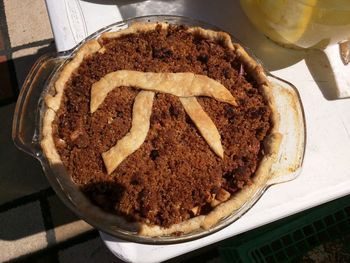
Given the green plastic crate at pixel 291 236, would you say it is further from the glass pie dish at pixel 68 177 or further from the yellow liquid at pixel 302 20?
the yellow liquid at pixel 302 20

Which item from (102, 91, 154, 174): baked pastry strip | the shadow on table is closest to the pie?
(102, 91, 154, 174): baked pastry strip

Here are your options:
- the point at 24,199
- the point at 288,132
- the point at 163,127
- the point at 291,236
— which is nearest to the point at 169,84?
the point at 163,127

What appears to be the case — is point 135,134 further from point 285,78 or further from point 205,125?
point 285,78

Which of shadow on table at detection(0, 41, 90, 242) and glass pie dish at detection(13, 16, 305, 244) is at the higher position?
glass pie dish at detection(13, 16, 305, 244)

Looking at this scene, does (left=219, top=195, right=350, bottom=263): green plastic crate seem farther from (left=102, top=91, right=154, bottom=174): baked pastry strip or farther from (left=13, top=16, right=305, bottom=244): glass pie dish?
(left=102, top=91, right=154, bottom=174): baked pastry strip

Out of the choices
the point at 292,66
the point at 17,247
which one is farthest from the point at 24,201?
the point at 292,66

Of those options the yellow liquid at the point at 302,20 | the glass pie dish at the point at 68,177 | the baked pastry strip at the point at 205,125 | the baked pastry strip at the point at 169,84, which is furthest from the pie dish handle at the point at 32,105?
the yellow liquid at the point at 302,20
